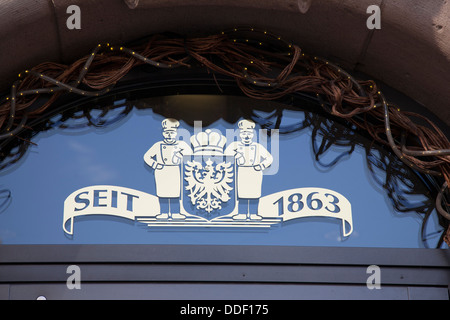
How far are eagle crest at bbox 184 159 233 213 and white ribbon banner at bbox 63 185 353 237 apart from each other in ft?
0.24

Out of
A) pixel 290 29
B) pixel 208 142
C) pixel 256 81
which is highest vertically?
pixel 290 29

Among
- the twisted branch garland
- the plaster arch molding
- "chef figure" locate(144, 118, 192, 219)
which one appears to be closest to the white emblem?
"chef figure" locate(144, 118, 192, 219)

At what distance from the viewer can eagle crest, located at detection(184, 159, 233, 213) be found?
119 inches

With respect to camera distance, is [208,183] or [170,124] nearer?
[208,183]

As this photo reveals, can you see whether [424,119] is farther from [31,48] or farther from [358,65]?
[31,48]

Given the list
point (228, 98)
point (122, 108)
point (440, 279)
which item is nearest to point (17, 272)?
point (122, 108)

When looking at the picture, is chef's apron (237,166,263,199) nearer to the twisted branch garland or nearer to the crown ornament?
the crown ornament

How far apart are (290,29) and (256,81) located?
0.28 metres

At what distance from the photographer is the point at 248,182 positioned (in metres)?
3.06

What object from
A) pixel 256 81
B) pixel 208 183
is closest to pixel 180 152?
pixel 208 183

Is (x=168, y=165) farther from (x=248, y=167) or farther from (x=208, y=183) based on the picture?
(x=248, y=167)

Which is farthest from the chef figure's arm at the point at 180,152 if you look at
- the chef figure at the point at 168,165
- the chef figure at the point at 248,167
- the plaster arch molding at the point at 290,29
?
the plaster arch molding at the point at 290,29

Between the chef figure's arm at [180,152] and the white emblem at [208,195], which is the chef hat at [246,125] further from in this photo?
the chef figure's arm at [180,152]

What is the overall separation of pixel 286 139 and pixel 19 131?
3.79 feet
